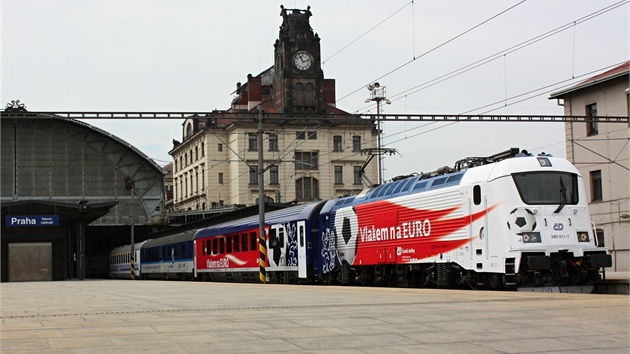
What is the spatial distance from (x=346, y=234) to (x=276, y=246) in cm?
652

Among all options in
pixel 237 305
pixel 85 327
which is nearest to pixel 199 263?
pixel 237 305

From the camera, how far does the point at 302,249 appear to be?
111 feet

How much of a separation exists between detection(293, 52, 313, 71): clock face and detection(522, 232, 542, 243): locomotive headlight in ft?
267

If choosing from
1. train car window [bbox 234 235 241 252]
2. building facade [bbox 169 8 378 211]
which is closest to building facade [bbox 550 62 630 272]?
train car window [bbox 234 235 241 252]

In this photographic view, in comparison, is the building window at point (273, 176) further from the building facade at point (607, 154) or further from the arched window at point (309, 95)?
the building facade at point (607, 154)

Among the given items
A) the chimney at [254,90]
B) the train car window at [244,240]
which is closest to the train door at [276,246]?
the train car window at [244,240]

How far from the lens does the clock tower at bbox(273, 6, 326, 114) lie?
100438 mm

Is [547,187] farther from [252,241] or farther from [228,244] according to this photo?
[228,244]

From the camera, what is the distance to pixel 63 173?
247 ft

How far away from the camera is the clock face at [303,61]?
3986 inches

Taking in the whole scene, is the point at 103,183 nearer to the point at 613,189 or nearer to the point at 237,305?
the point at 613,189

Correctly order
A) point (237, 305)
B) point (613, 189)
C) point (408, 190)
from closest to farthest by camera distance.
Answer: point (237, 305) < point (408, 190) < point (613, 189)

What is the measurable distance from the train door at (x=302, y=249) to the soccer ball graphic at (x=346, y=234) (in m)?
2.18

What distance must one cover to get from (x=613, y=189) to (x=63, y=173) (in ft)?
159
